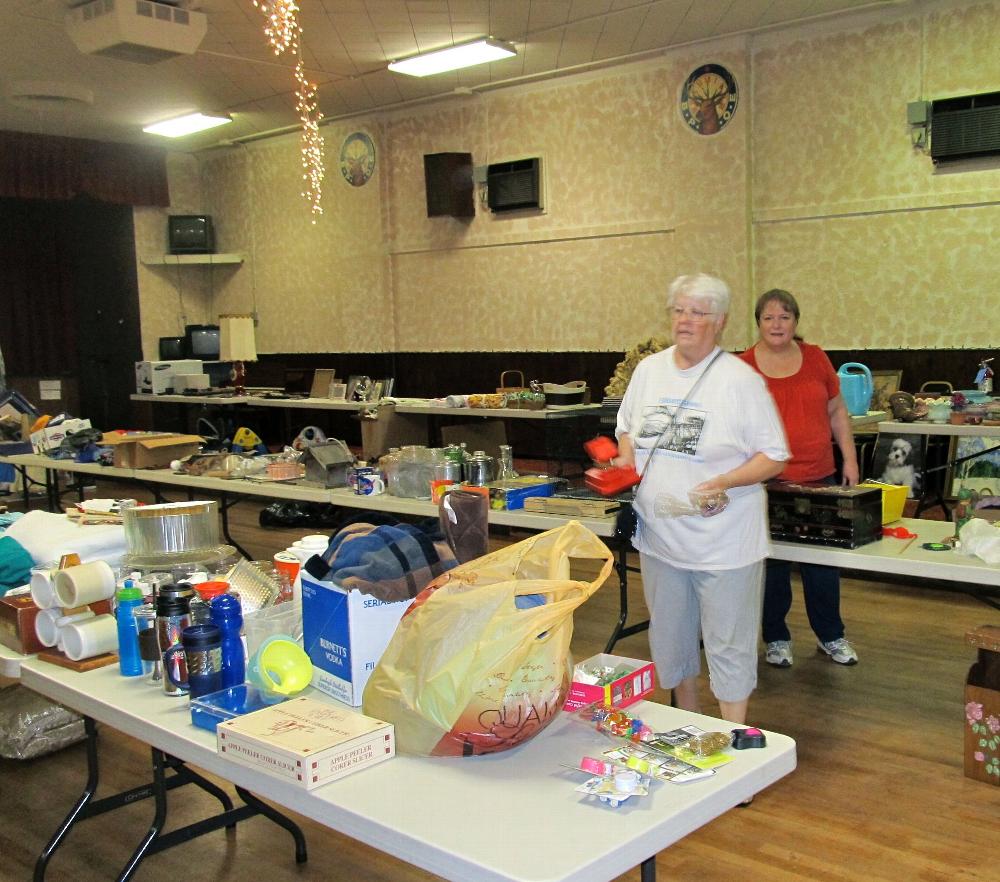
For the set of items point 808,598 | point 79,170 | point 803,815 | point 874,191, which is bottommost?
point 803,815

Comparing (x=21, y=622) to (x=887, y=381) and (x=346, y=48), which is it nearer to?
(x=887, y=381)

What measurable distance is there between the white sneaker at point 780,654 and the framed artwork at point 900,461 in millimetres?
2949

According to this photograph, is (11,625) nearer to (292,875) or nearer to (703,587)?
(292,875)

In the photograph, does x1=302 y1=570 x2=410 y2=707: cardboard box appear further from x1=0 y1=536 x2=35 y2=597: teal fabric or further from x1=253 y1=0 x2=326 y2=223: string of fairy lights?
x1=253 y1=0 x2=326 y2=223: string of fairy lights

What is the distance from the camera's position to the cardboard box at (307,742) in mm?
1612

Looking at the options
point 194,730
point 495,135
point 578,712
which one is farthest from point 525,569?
point 495,135

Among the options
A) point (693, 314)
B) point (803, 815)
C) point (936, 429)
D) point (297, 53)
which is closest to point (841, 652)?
point (803, 815)

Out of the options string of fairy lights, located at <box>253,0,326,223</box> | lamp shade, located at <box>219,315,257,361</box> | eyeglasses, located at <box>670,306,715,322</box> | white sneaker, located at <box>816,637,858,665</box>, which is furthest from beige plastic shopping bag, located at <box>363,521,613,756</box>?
lamp shade, located at <box>219,315,257,361</box>

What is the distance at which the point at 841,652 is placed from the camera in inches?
173

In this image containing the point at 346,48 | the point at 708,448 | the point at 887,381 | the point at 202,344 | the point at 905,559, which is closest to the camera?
the point at 708,448

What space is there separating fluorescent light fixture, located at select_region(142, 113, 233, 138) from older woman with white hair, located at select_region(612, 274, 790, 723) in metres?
8.68

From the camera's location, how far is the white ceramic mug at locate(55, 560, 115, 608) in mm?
2328

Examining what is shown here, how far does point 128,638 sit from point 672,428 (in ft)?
5.06

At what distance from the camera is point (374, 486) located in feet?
16.2
